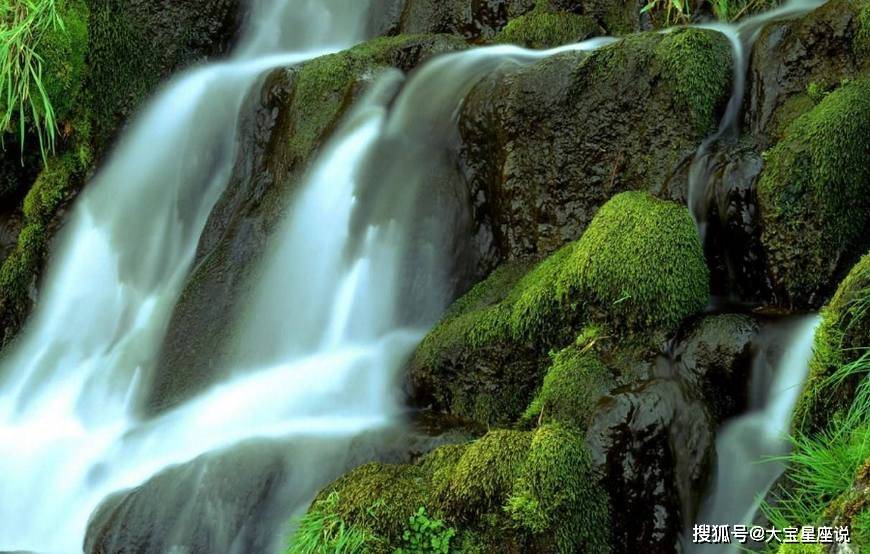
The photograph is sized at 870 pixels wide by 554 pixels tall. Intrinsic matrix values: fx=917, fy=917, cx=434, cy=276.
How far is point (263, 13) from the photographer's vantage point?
26.0 ft

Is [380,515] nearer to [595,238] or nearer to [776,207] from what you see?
[595,238]

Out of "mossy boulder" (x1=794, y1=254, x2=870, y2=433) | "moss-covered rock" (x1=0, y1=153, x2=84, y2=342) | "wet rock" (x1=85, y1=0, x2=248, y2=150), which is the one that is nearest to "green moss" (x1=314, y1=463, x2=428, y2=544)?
"mossy boulder" (x1=794, y1=254, x2=870, y2=433)

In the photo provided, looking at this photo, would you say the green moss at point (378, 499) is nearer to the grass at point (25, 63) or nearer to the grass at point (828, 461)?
the grass at point (828, 461)

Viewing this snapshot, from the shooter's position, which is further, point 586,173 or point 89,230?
point 89,230

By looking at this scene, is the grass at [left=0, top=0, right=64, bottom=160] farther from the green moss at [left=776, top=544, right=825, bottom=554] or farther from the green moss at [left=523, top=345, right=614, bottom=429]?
the green moss at [left=776, top=544, right=825, bottom=554]

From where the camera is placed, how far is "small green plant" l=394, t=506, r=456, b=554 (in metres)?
3.17

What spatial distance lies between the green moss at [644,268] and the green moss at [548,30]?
253 centimetres

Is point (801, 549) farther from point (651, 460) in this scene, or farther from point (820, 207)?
point (820, 207)

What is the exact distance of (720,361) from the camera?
3.57 meters

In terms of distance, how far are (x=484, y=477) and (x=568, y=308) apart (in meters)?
1.08


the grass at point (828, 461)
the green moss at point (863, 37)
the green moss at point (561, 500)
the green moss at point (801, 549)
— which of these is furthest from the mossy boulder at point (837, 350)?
the green moss at point (863, 37)

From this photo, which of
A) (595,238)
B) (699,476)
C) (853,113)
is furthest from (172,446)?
(853,113)

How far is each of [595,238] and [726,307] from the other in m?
0.65

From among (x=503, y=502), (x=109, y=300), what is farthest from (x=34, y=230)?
(x=503, y=502)
